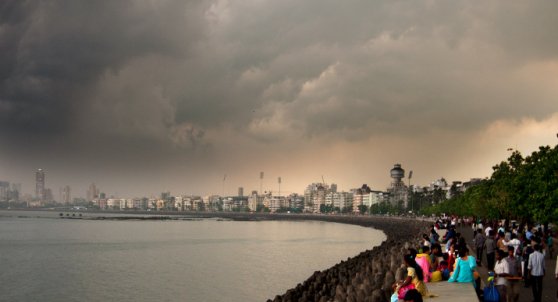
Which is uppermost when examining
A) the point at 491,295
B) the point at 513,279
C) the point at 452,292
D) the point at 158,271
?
the point at 513,279

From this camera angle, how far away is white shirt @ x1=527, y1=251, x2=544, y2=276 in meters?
15.5

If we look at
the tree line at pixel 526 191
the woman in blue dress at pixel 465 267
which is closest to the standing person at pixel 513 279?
the woman in blue dress at pixel 465 267

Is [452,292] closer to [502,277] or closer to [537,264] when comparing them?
[502,277]

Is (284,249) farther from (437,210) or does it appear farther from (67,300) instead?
(437,210)

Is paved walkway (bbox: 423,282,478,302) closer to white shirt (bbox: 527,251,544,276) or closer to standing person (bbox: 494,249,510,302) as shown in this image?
standing person (bbox: 494,249,510,302)

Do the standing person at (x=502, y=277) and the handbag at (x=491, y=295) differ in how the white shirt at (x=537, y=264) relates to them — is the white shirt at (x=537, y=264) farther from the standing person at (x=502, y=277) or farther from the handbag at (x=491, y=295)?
the handbag at (x=491, y=295)

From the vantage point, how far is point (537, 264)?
15539 mm

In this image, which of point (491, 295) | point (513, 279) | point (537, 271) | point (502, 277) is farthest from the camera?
point (537, 271)

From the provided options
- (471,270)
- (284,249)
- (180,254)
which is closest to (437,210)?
(284,249)

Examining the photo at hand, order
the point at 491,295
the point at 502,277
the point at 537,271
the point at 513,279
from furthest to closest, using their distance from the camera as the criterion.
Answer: the point at 537,271, the point at 502,277, the point at 513,279, the point at 491,295

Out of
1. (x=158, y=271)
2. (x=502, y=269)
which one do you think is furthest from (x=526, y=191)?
(x=502, y=269)

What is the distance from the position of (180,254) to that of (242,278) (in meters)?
20.7

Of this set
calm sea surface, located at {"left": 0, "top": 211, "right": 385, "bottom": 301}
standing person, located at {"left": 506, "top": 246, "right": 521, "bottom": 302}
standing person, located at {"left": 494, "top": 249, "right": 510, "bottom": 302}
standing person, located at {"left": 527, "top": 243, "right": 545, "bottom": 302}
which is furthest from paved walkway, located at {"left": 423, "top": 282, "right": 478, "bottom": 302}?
calm sea surface, located at {"left": 0, "top": 211, "right": 385, "bottom": 301}

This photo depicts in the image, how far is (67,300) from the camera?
35094 mm
